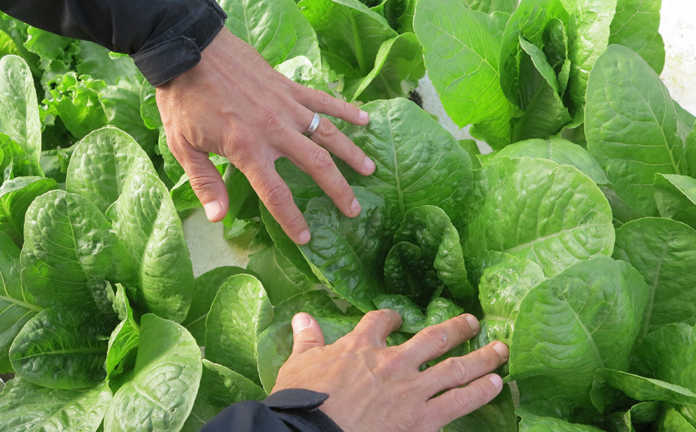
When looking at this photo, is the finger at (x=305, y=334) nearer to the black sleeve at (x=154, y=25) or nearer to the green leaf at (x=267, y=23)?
the black sleeve at (x=154, y=25)

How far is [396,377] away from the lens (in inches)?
29.8

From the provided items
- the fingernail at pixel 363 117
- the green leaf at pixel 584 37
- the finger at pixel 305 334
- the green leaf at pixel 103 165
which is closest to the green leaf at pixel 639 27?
the green leaf at pixel 584 37

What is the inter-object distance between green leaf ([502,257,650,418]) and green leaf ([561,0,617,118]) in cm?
40

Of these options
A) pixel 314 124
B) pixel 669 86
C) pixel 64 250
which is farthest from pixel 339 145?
pixel 669 86

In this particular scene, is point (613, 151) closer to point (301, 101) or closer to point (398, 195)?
point (398, 195)

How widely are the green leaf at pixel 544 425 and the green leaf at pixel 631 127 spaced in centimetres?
39

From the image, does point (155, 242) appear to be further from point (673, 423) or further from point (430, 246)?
point (673, 423)

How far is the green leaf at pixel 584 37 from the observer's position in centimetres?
95

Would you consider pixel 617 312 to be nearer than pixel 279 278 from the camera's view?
Yes

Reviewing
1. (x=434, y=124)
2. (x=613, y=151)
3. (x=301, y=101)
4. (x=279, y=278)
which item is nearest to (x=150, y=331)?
(x=279, y=278)

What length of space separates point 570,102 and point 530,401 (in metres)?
0.57

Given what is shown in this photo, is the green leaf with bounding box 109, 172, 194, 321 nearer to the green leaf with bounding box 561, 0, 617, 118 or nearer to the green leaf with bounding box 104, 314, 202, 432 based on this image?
the green leaf with bounding box 104, 314, 202, 432

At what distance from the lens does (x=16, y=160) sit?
110cm

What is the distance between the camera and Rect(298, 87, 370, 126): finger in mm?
852
